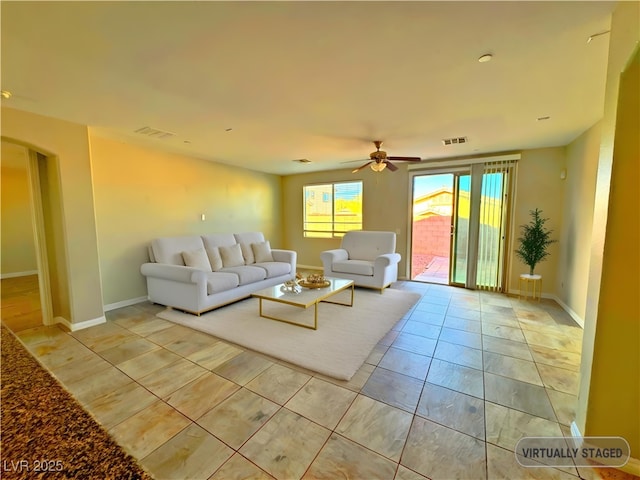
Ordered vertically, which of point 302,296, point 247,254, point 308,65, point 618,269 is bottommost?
point 302,296

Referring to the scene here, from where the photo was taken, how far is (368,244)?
520cm

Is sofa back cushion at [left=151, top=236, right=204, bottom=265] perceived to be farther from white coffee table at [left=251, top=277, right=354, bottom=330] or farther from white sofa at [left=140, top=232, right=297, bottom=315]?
white coffee table at [left=251, top=277, right=354, bottom=330]

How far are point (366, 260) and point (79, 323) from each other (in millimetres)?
4373

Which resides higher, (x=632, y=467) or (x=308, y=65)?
(x=308, y=65)

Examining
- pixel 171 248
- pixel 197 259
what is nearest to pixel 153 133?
pixel 171 248

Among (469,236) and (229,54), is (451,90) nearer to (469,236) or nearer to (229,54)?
(229,54)

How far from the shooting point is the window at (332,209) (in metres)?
6.09

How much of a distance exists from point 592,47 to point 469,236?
3487 millimetres

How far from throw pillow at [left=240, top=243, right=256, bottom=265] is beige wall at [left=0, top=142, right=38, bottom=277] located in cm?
475

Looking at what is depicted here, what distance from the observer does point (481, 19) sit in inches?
56.2

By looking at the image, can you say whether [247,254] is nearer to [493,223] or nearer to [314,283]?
[314,283]

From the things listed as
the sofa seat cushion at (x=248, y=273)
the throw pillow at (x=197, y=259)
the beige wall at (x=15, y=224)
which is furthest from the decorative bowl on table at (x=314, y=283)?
the beige wall at (x=15, y=224)

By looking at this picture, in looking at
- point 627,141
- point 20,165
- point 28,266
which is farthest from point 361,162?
point 28,266

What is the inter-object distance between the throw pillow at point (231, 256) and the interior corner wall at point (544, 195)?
486 centimetres
